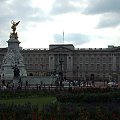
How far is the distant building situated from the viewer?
157500 millimetres

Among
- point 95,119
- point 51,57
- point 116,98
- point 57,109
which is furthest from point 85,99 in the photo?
point 51,57

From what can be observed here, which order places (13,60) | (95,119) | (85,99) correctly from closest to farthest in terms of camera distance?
(95,119)
(85,99)
(13,60)

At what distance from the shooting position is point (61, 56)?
6284 inches

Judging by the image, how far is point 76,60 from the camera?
160875 mm

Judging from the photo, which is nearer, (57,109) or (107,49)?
(57,109)

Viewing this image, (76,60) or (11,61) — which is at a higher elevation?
(76,60)

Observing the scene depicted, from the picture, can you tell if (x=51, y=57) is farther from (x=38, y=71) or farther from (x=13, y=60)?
(x=13, y=60)

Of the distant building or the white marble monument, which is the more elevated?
the distant building

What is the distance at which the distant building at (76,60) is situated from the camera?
15750 centimetres

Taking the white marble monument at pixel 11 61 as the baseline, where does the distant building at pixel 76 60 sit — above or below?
above

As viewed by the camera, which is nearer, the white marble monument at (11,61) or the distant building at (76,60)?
the white marble monument at (11,61)

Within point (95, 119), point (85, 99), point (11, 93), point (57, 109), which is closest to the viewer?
point (95, 119)

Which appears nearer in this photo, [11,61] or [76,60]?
[11,61]

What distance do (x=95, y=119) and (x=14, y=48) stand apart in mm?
56099
